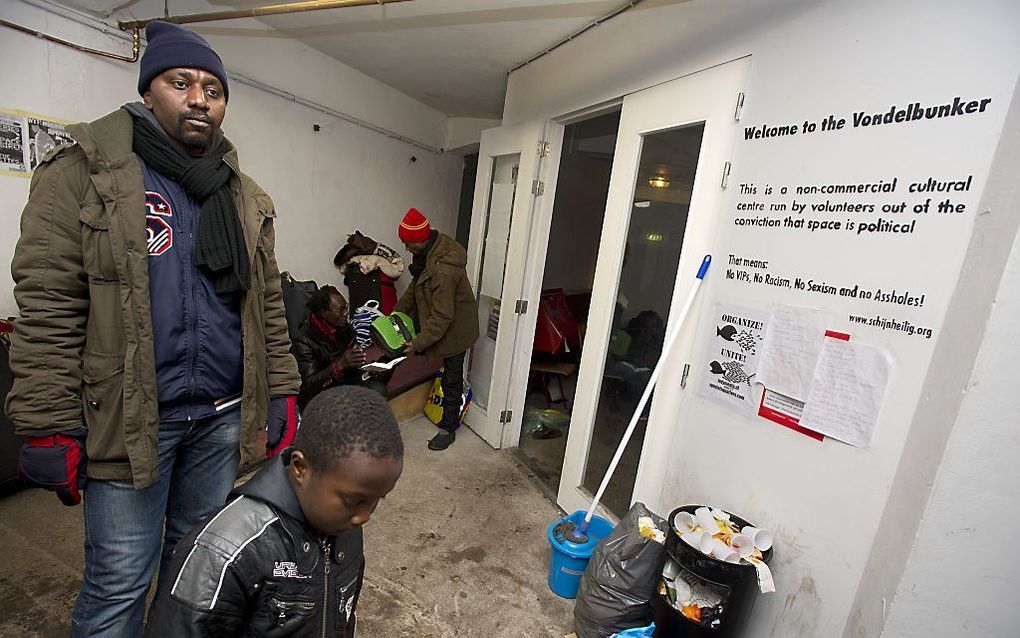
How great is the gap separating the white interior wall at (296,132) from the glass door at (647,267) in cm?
252

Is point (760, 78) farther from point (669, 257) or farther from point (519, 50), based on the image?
point (519, 50)

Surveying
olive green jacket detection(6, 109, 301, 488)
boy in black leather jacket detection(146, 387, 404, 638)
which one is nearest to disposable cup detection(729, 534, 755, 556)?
boy in black leather jacket detection(146, 387, 404, 638)

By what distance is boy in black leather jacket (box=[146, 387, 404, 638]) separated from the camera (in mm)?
778

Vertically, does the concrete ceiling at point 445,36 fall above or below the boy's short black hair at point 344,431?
above

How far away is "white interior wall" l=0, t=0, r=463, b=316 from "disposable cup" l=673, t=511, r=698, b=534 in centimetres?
324

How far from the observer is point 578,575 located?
2039mm

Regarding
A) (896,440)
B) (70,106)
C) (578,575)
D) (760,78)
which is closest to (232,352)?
(578,575)

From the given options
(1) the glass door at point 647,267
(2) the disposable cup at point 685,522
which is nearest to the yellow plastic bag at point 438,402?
(1) the glass door at point 647,267

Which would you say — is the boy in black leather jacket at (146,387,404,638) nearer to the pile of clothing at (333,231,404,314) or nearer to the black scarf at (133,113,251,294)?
the black scarf at (133,113,251,294)

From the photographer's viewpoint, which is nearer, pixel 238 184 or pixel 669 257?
pixel 238 184

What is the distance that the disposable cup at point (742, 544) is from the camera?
154cm

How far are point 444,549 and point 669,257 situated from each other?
A: 5.72ft

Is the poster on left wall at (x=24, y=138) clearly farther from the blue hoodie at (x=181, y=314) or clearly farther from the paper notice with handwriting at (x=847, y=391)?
the paper notice with handwriting at (x=847, y=391)

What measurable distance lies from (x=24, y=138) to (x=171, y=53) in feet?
6.37
